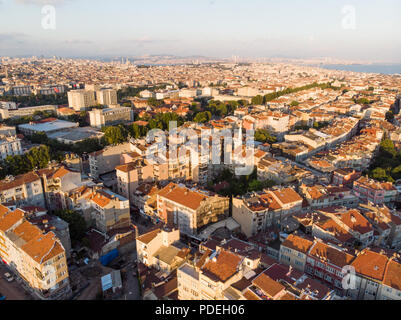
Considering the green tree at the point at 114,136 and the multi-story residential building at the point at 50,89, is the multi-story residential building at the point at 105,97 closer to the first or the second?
the multi-story residential building at the point at 50,89

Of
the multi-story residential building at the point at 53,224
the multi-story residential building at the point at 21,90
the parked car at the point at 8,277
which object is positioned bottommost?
the parked car at the point at 8,277

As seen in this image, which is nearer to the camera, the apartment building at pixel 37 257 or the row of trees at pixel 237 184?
the apartment building at pixel 37 257

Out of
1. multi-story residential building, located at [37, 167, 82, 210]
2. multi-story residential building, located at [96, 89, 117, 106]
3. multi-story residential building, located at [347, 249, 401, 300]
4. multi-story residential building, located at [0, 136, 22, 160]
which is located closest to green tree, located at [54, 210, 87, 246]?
multi-story residential building, located at [37, 167, 82, 210]

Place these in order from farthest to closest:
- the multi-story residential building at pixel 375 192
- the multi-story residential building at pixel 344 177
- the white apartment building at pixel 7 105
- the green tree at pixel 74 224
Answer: the white apartment building at pixel 7 105 < the multi-story residential building at pixel 344 177 < the multi-story residential building at pixel 375 192 < the green tree at pixel 74 224

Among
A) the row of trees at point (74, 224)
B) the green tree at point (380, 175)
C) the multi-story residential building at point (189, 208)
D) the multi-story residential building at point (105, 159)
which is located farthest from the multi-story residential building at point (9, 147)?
the green tree at point (380, 175)

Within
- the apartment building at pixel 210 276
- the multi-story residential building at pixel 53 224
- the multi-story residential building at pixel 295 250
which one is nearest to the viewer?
the apartment building at pixel 210 276

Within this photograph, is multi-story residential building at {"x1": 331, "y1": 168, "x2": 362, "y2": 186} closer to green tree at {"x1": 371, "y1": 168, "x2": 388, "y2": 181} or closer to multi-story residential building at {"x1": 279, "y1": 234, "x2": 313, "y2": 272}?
green tree at {"x1": 371, "y1": 168, "x2": 388, "y2": 181}

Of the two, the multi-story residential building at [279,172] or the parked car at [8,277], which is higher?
the multi-story residential building at [279,172]
